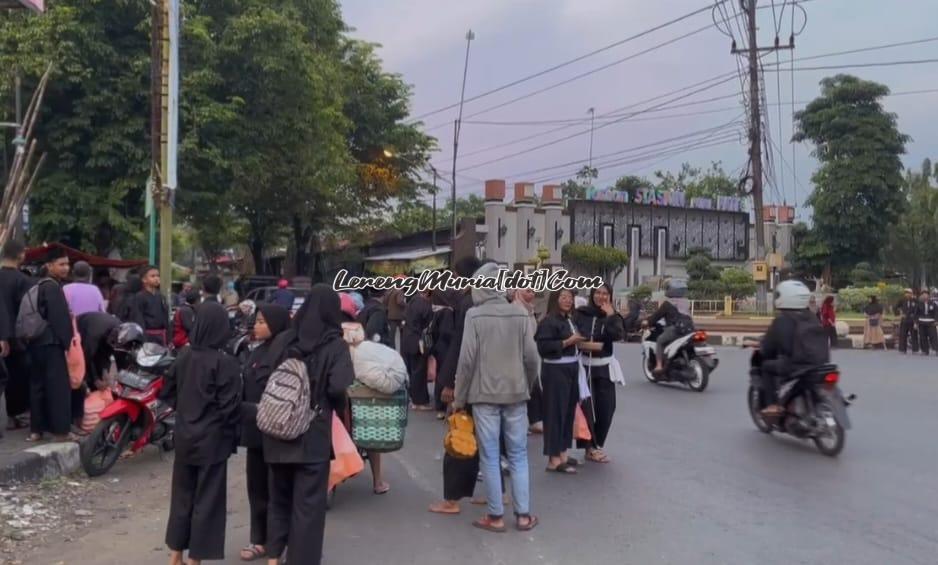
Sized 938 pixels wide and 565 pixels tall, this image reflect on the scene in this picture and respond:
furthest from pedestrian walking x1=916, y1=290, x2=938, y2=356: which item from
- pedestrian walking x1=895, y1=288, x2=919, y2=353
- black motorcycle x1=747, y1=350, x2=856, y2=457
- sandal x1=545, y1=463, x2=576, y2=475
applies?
sandal x1=545, y1=463, x2=576, y2=475

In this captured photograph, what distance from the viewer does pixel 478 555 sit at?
19.8 feet

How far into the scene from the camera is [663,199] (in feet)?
170

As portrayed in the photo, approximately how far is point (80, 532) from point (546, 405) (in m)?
3.82

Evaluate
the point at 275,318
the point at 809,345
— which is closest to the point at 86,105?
the point at 809,345

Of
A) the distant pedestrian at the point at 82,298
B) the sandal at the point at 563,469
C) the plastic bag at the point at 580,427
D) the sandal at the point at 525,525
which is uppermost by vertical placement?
the distant pedestrian at the point at 82,298

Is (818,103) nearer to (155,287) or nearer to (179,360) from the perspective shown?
(155,287)

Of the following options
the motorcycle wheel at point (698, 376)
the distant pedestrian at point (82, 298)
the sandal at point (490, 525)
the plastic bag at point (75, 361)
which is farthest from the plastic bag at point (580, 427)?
the motorcycle wheel at point (698, 376)

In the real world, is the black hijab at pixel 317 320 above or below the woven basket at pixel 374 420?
above

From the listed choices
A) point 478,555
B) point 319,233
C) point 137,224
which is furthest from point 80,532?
point 319,233

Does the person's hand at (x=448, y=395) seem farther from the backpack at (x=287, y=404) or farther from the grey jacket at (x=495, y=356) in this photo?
the backpack at (x=287, y=404)

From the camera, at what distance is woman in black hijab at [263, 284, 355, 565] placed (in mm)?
5227

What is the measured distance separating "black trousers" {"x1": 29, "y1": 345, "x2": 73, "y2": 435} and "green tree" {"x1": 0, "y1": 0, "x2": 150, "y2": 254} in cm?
1431

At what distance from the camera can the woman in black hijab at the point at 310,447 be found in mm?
5227

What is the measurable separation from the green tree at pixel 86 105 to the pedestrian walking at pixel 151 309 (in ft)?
39.3
